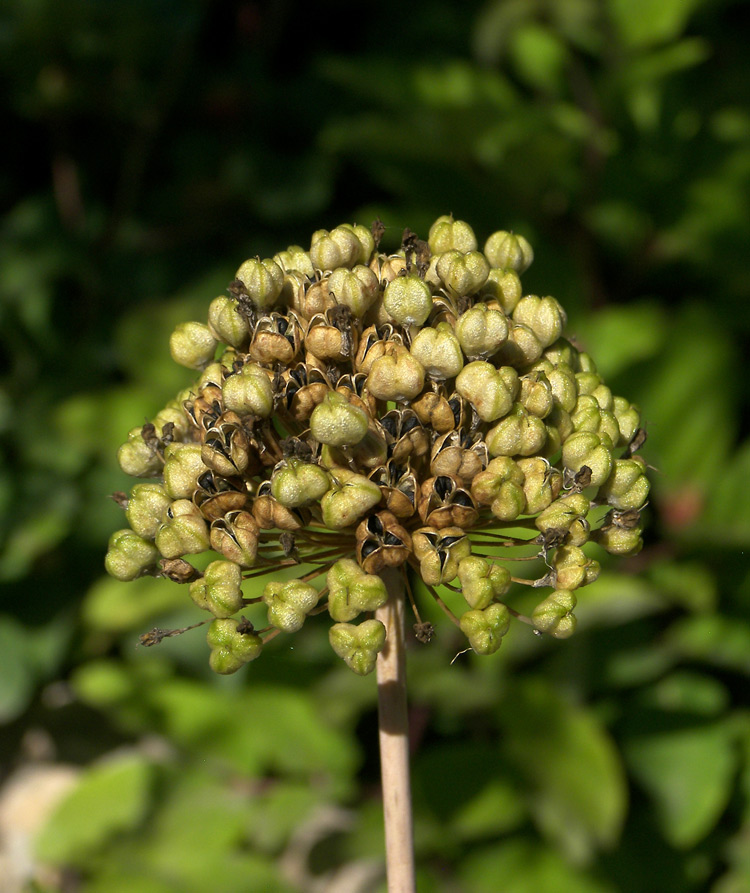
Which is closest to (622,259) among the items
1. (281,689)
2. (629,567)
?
(629,567)

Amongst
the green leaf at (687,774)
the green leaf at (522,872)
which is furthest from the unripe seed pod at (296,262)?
the green leaf at (687,774)

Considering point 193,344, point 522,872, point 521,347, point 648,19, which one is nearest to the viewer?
point 521,347

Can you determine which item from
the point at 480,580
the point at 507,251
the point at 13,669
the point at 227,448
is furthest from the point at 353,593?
the point at 13,669

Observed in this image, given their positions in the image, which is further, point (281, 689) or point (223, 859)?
point (281, 689)

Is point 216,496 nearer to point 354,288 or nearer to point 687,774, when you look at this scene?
point 354,288

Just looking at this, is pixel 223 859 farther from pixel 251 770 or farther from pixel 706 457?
pixel 706 457

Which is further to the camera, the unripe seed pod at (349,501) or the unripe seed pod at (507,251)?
the unripe seed pod at (507,251)

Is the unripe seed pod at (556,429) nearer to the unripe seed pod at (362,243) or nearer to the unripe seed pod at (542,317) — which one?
the unripe seed pod at (542,317)
